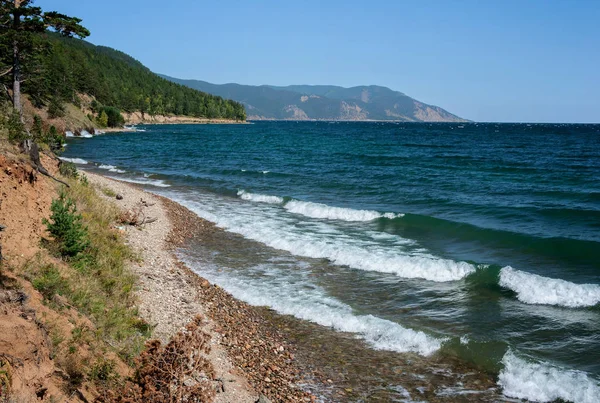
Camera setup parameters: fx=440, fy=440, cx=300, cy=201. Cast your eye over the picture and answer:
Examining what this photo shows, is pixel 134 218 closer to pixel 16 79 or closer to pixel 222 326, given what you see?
pixel 16 79

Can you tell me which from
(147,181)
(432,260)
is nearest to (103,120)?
(147,181)

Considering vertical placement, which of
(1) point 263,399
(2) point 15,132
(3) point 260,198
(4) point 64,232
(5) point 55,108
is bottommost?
(1) point 263,399

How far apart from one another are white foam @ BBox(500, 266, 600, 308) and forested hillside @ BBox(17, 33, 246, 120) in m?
21.9

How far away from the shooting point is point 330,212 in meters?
24.8

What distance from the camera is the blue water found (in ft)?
34.5

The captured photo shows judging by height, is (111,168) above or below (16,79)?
below

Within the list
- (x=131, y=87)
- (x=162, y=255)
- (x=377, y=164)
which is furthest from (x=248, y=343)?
(x=131, y=87)

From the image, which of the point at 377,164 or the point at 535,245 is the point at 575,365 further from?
the point at 377,164

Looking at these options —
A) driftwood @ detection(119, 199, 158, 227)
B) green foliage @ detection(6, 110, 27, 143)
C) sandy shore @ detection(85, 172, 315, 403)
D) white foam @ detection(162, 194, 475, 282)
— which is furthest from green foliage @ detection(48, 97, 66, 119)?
sandy shore @ detection(85, 172, 315, 403)

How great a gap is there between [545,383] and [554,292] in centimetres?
527

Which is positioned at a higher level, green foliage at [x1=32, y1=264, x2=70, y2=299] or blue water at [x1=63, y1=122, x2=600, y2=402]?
green foliage at [x1=32, y1=264, x2=70, y2=299]

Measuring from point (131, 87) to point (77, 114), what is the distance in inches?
3301

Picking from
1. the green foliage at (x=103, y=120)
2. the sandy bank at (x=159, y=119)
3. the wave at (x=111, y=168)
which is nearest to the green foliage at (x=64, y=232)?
the wave at (x=111, y=168)

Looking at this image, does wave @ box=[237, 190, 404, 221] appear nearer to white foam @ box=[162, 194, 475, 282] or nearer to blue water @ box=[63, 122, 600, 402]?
blue water @ box=[63, 122, 600, 402]
